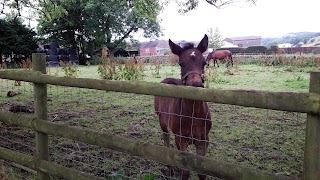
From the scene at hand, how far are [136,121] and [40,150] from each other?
3.52 meters

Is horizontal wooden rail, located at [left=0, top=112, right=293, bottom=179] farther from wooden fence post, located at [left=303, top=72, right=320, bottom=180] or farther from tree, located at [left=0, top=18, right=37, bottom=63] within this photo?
tree, located at [left=0, top=18, right=37, bottom=63]

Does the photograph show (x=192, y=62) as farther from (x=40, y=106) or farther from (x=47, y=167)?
(x=47, y=167)

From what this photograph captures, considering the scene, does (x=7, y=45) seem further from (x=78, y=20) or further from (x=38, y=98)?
(x=38, y=98)

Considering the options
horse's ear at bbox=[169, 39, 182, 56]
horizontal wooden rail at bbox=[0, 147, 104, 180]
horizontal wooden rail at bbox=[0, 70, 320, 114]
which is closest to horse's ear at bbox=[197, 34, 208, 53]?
horse's ear at bbox=[169, 39, 182, 56]

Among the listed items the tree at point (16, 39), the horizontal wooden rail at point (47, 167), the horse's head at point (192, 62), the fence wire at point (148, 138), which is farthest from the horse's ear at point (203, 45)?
the tree at point (16, 39)

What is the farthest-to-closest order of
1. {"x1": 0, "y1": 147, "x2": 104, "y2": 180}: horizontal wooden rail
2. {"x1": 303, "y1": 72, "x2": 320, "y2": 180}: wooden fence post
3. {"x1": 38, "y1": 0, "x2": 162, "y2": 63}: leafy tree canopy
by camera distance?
1. {"x1": 38, "y1": 0, "x2": 162, "y2": 63}: leafy tree canopy
2. {"x1": 0, "y1": 147, "x2": 104, "y2": 180}: horizontal wooden rail
3. {"x1": 303, "y1": 72, "x2": 320, "y2": 180}: wooden fence post

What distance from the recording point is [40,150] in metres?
2.92

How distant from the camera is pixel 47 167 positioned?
282 cm

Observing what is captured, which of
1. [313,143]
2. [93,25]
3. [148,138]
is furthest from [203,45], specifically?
[93,25]

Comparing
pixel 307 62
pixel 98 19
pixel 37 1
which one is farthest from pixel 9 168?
pixel 98 19

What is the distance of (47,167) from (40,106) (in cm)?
59

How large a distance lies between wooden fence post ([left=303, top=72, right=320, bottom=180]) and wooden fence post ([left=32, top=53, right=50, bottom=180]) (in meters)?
2.33

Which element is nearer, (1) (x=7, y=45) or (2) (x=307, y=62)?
(2) (x=307, y=62)

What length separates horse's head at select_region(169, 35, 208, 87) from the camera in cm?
294
